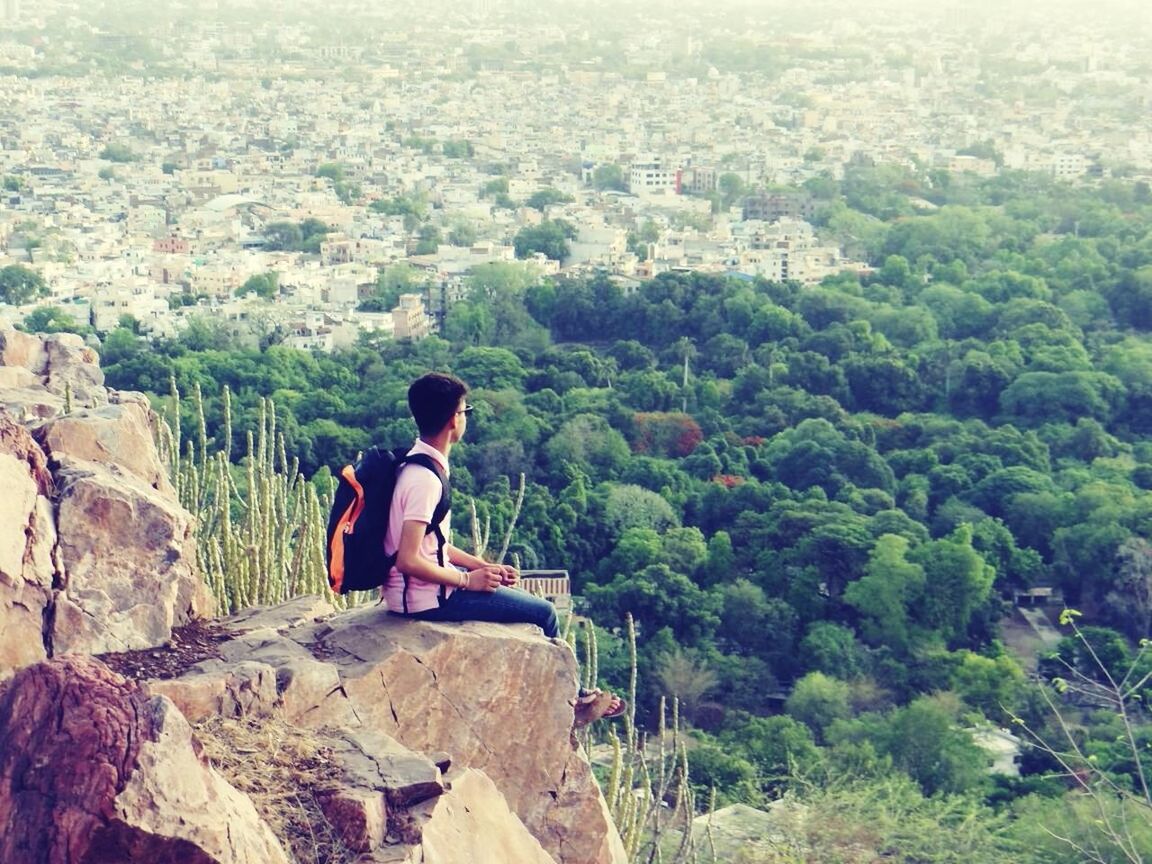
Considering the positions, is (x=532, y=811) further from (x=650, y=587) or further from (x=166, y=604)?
(x=650, y=587)

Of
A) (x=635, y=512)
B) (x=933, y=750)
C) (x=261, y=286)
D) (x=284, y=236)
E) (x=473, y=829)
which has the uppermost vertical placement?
(x=473, y=829)

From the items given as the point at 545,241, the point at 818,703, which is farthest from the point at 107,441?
the point at 545,241

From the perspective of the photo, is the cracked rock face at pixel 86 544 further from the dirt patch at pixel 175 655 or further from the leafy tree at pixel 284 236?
the leafy tree at pixel 284 236

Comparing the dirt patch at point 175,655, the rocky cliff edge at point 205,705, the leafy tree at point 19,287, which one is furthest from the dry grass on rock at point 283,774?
the leafy tree at point 19,287

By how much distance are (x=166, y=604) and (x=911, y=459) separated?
773 inches

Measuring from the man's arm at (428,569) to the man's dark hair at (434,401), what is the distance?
241mm

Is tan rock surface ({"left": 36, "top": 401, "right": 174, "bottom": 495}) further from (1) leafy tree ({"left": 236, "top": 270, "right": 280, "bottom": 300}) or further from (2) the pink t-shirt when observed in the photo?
(1) leafy tree ({"left": 236, "top": 270, "right": 280, "bottom": 300})

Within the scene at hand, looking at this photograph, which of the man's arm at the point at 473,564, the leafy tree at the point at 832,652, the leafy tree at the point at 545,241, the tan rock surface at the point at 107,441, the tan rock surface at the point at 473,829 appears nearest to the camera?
the tan rock surface at the point at 473,829

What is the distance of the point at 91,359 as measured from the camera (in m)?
7.98

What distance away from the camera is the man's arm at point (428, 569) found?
16.3 feet

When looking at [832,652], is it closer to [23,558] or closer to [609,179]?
[23,558]

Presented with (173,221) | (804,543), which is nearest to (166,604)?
(804,543)

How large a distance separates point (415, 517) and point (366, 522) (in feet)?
0.49

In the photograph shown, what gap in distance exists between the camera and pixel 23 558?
496 centimetres
